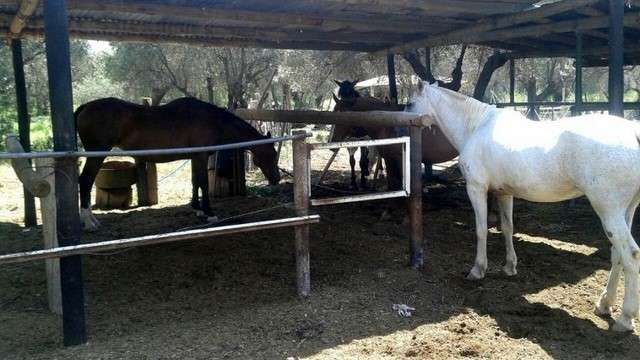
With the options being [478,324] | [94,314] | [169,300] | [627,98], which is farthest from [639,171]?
A: [627,98]

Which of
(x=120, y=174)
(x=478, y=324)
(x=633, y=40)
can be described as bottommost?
(x=478, y=324)

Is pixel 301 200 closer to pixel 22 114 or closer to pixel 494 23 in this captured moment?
pixel 494 23

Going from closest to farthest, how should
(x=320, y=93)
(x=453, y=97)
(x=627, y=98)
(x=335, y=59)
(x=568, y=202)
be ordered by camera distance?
(x=453, y=97)
(x=568, y=202)
(x=335, y=59)
(x=320, y=93)
(x=627, y=98)

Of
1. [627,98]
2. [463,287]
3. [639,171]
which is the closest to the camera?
[639,171]

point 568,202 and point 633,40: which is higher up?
point 633,40

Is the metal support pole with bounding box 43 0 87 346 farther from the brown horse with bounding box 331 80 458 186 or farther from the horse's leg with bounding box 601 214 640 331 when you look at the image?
the brown horse with bounding box 331 80 458 186

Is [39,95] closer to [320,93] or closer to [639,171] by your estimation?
[320,93]

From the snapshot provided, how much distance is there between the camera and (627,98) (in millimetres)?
31109

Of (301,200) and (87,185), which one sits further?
(87,185)

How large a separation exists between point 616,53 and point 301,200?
147 inches

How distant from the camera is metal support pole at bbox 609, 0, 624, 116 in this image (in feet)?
17.6

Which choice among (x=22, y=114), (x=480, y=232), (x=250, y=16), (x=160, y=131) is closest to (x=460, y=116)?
(x=480, y=232)

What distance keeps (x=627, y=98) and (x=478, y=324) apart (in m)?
32.5

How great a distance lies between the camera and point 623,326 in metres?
3.72
